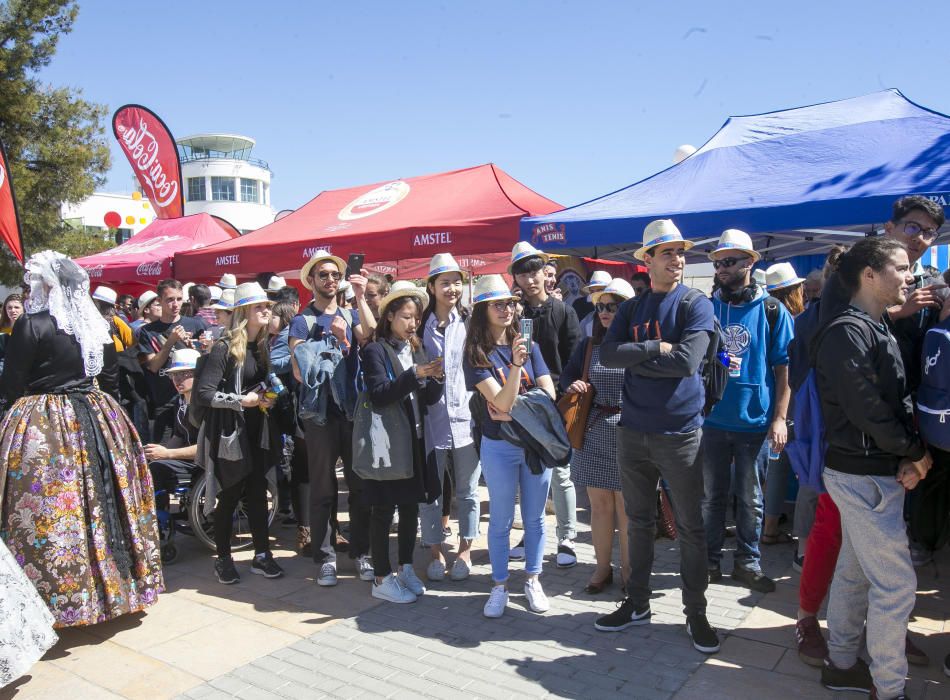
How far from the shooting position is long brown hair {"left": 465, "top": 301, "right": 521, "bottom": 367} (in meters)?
3.73

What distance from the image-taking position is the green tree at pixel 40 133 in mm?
12406

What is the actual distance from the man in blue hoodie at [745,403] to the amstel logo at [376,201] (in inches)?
252

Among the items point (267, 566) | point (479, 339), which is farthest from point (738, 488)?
point (267, 566)

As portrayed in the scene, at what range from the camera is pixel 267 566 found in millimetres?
4500

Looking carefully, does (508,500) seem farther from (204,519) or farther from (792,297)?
(792,297)

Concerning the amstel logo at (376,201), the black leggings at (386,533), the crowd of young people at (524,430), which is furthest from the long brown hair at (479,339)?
the amstel logo at (376,201)

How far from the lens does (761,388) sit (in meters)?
3.97

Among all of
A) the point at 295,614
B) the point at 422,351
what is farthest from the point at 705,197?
the point at 295,614

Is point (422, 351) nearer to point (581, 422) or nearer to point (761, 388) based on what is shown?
point (581, 422)

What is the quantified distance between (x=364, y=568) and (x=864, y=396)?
2993 millimetres

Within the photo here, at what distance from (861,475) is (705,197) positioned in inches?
154

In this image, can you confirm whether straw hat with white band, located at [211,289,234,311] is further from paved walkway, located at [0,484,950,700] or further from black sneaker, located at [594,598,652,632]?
black sneaker, located at [594,598,652,632]

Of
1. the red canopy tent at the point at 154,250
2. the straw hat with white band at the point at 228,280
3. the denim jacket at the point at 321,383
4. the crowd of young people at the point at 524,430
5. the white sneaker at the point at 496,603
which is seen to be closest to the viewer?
the crowd of young people at the point at 524,430

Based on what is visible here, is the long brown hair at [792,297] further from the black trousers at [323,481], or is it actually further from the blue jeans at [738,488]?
the black trousers at [323,481]
